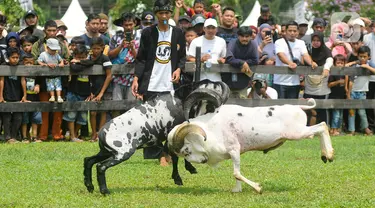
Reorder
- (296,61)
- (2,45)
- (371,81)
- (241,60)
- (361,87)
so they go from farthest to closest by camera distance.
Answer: (371,81) < (361,87) < (296,61) < (2,45) < (241,60)

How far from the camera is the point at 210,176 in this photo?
11953 millimetres

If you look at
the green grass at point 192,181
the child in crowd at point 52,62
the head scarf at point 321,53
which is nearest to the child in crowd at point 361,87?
the head scarf at point 321,53

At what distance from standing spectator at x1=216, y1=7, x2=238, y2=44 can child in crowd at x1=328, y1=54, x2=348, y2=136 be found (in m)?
2.34

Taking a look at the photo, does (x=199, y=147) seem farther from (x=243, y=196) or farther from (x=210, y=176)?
(x=210, y=176)

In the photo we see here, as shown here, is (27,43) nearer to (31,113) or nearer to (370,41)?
(31,113)

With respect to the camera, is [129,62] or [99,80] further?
[99,80]

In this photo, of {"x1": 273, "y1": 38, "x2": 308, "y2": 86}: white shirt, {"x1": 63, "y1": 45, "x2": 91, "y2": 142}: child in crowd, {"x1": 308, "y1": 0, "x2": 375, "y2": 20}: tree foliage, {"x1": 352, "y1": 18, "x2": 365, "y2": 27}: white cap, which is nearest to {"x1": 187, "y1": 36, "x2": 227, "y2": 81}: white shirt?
{"x1": 273, "y1": 38, "x2": 308, "y2": 86}: white shirt

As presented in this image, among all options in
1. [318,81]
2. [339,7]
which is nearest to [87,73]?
[318,81]

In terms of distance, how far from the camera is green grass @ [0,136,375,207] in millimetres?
9852

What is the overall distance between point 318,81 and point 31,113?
18.4 ft

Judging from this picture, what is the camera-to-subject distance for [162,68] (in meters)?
12.3

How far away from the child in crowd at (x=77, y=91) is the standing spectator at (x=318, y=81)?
4.40 metres

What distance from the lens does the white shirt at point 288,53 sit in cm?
1753

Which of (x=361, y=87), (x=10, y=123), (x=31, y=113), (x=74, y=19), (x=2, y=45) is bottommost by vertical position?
(x=74, y=19)
